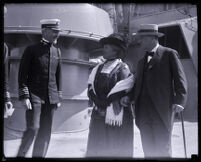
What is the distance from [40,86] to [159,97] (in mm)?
1457

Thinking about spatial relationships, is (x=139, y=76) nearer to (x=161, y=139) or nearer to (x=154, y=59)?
(x=154, y=59)

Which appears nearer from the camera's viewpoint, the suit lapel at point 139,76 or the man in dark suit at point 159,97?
the man in dark suit at point 159,97

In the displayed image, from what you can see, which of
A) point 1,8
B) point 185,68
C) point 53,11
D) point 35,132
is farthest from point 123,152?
point 185,68

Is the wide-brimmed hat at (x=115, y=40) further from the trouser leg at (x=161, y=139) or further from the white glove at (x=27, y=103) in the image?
the white glove at (x=27, y=103)

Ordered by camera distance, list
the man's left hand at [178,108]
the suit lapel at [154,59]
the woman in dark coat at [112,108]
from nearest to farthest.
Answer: the man's left hand at [178,108] → the suit lapel at [154,59] → the woman in dark coat at [112,108]

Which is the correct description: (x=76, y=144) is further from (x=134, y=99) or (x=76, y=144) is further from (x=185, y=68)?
(x=185, y=68)

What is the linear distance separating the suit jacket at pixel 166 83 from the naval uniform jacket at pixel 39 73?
3.65 feet

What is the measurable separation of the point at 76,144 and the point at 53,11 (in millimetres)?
2732

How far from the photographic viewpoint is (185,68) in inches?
336

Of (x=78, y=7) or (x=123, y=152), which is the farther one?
(x=78, y=7)

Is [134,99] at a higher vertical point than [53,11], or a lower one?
lower

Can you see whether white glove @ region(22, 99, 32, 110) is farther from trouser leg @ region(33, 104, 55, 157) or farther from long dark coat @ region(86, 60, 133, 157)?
long dark coat @ region(86, 60, 133, 157)

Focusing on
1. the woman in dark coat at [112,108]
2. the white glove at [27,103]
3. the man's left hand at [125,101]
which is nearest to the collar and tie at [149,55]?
the woman in dark coat at [112,108]

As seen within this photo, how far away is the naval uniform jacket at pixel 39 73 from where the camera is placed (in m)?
2.97
